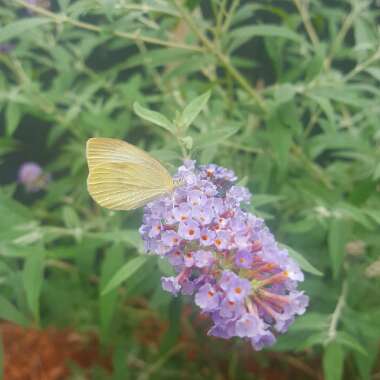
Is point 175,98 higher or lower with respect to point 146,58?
lower

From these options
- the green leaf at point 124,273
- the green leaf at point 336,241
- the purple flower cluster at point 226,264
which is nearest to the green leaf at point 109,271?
the green leaf at point 124,273

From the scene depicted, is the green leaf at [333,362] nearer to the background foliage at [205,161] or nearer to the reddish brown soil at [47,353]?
the background foliage at [205,161]

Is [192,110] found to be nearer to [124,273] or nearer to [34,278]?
[124,273]

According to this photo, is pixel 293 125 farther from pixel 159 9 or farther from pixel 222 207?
pixel 222 207

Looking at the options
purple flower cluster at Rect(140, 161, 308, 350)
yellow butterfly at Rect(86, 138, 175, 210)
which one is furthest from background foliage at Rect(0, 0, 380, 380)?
purple flower cluster at Rect(140, 161, 308, 350)

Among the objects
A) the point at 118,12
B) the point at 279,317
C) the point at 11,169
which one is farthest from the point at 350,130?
the point at 11,169

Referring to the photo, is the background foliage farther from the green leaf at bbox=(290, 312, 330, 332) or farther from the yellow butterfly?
the yellow butterfly

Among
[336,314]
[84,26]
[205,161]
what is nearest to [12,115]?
[84,26]
